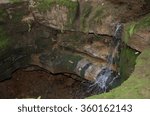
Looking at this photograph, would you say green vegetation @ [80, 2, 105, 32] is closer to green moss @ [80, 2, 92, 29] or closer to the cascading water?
green moss @ [80, 2, 92, 29]

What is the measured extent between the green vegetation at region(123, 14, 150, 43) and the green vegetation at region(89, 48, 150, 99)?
138 centimetres

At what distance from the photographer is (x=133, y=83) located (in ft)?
20.3

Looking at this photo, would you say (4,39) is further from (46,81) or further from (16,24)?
(46,81)

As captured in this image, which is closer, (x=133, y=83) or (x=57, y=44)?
(x=133, y=83)

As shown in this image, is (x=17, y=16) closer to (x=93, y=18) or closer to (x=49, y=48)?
(x=49, y=48)

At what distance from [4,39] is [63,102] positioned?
21.6 ft

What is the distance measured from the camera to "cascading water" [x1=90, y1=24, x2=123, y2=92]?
904cm

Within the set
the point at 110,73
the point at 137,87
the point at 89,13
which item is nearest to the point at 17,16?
the point at 89,13

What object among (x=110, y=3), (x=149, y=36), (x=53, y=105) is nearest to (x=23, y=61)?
(x=110, y=3)

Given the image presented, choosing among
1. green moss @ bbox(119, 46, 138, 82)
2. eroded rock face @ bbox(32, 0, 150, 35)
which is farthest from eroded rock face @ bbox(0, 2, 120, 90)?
green moss @ bbox(119, 46, 138, 82)

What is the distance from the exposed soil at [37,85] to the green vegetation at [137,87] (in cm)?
452

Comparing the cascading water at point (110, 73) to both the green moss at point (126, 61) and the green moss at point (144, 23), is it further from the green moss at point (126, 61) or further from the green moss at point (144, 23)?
the green moss at point (144, 23)

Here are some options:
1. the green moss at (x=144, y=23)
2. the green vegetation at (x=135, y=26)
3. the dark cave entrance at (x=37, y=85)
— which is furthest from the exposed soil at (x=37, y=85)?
the green moss at (x=144, y=23)

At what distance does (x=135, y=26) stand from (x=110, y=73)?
5.54 ft
